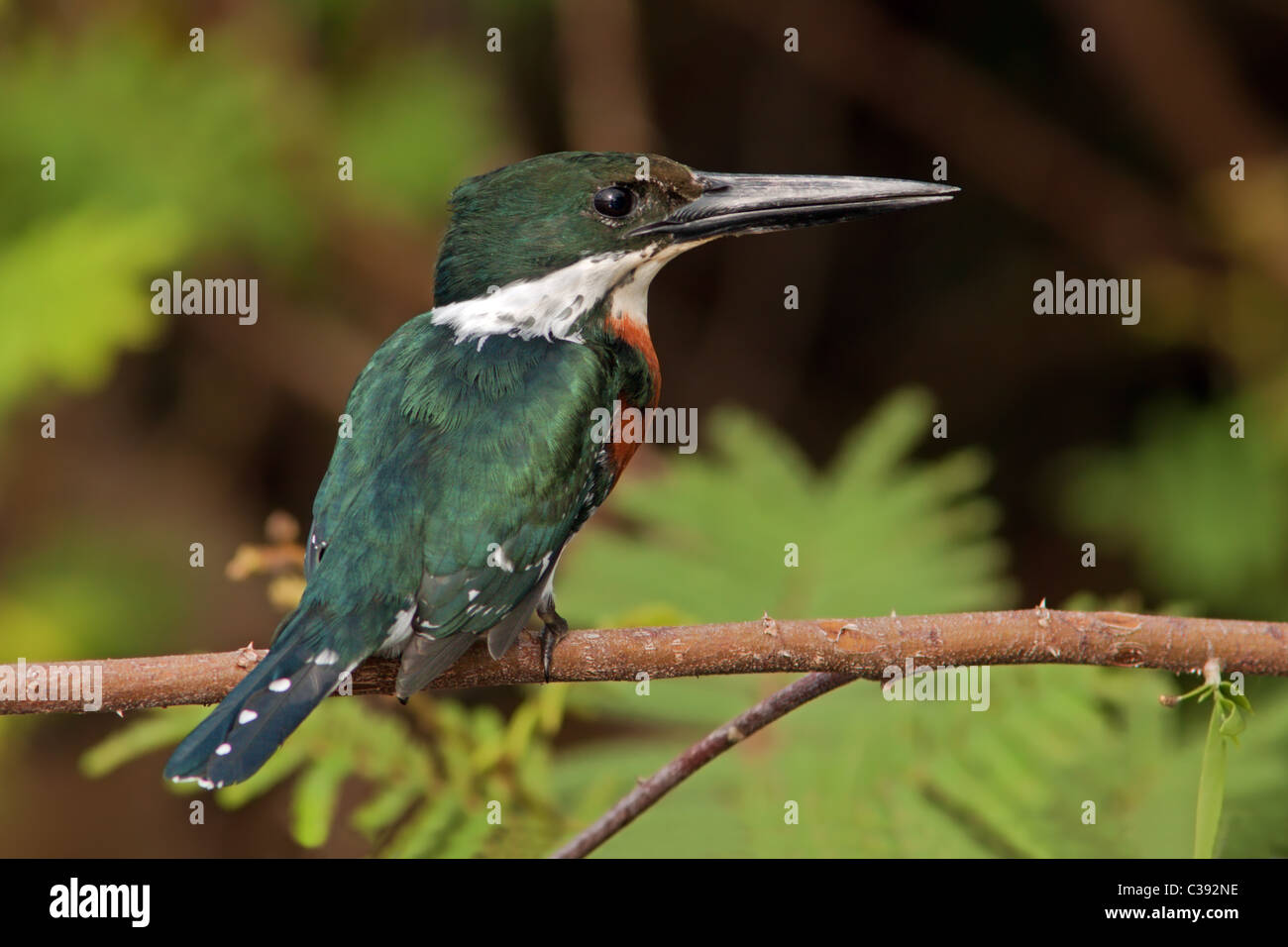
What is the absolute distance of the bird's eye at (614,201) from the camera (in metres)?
2.68

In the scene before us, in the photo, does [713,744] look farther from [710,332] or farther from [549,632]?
[710,332]

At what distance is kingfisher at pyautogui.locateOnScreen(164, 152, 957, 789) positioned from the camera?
2.28 meters

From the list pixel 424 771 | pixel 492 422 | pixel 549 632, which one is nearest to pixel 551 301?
pixel 492 422

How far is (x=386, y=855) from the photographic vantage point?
2682 millimetres

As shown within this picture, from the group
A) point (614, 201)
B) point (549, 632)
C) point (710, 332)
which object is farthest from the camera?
point (710, 332)

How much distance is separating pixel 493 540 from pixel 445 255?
0.66 meters

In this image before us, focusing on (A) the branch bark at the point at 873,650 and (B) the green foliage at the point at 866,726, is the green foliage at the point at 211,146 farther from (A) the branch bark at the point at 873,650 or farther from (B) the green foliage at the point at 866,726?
(A) the branch bark at the point at 873,650

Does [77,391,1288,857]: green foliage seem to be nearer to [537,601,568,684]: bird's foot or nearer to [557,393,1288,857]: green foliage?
[557,393,1288,857]: green foliage

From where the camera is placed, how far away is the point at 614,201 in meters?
2.68

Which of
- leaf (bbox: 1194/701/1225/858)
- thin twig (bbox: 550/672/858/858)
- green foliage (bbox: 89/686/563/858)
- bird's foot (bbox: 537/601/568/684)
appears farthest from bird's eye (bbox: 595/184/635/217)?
leaf (bbox: 1194/701/1225/858)

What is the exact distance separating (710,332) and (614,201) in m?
2.99

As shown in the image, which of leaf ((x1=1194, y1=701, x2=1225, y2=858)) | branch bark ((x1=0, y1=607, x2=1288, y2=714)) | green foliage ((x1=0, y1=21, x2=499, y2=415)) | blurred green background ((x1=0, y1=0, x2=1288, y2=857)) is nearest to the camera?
leaf ((x1=1194, y1=701, x2=1225, y2=858))

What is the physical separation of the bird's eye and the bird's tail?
894 mm
